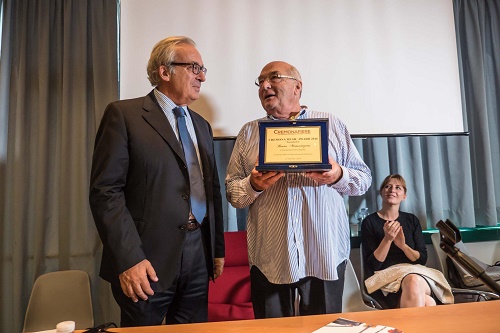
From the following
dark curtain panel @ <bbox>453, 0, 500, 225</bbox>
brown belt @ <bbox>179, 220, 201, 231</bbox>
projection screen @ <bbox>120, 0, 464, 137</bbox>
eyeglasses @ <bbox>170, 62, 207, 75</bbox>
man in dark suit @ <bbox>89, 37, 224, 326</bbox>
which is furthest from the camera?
dark curtain panel @ <bbox>453, 0, 500, 225</bbox>

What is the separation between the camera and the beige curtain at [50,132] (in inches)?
100

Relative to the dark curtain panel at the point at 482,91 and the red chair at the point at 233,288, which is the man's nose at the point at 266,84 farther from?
the dark curtain panel at the point at 482,91

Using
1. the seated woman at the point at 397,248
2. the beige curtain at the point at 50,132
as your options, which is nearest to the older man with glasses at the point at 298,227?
the seated woman at the point at 397,248

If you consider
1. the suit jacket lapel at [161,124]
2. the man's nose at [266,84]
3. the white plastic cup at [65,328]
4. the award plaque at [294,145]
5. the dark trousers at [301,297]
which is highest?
the man's nose at [266,84]

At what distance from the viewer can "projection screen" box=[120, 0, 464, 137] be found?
2.53m

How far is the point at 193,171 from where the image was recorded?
1602 mm

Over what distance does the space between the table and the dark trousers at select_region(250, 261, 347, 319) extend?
392 mm

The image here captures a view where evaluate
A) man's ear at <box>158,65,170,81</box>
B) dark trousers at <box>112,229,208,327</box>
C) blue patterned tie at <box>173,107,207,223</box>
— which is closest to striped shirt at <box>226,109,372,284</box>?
blue patterned tie at <box>173,107,207,223</box>

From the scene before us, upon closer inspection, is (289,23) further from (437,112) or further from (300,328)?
(300,328)

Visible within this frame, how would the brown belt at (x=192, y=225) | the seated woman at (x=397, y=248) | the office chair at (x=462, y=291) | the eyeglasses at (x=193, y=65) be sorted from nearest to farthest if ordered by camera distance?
the brown belt at (x=192, y=225)
the eyeglasses at (x=193, y=65)
the office chair at (x=462, y=291)
the seated woman at (x=397, y=248)

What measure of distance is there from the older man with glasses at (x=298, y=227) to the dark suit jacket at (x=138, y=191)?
0.30m

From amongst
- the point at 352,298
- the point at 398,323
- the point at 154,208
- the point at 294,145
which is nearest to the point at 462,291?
the point at 352,298

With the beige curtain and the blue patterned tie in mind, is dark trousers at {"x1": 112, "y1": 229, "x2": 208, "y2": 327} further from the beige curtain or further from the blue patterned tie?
the beige curtain

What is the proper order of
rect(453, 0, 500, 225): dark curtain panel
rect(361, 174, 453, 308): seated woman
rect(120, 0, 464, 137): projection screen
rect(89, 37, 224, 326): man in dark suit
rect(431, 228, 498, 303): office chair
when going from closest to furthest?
1. rect(89, 37, 224, 326): man in dark suit
2. rect(431, 228, 498, 303): office chair
3. rect(361, 174, 453, 308): seated woman
4. rect(120, 0, 464, 137): projection screen
5. rect(453, 0, 500, 225): dark curtain panel
